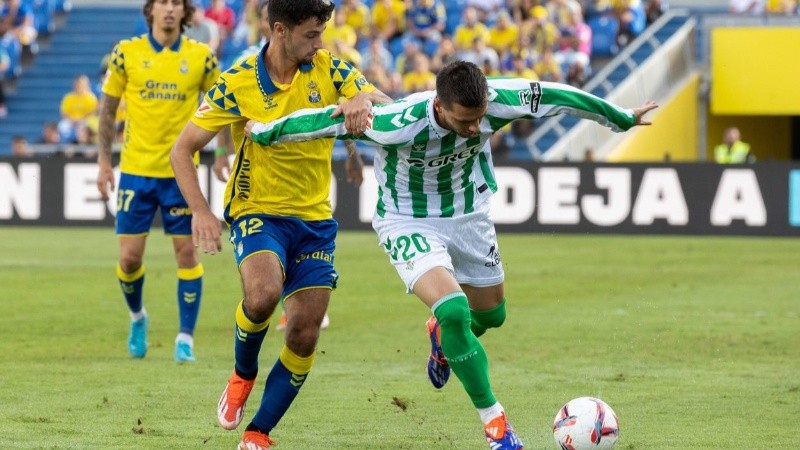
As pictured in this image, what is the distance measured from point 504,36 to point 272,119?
725 inches

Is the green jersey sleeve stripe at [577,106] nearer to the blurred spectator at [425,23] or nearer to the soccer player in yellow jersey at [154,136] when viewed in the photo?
the soccer player in yellow jersey at [154,136]

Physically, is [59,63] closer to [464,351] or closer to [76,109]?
[76,109]

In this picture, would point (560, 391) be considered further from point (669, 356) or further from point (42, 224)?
point (42, 224)

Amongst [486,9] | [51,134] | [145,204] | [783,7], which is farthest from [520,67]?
[145,204]

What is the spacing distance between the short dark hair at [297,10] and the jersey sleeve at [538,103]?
2.75 ft

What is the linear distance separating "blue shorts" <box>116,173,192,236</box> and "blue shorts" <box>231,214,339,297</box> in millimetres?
2458

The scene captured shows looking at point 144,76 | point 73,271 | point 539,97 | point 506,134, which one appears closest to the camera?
point 539,97

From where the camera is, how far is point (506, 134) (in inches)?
914

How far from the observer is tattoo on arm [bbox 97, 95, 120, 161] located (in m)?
9.26

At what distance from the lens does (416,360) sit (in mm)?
9508

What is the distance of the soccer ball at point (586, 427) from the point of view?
20.2 feet

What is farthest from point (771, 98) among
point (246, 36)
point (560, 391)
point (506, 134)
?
point (560, 391)

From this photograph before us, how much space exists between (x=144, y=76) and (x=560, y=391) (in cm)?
346

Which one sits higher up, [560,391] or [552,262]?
[560,391]
